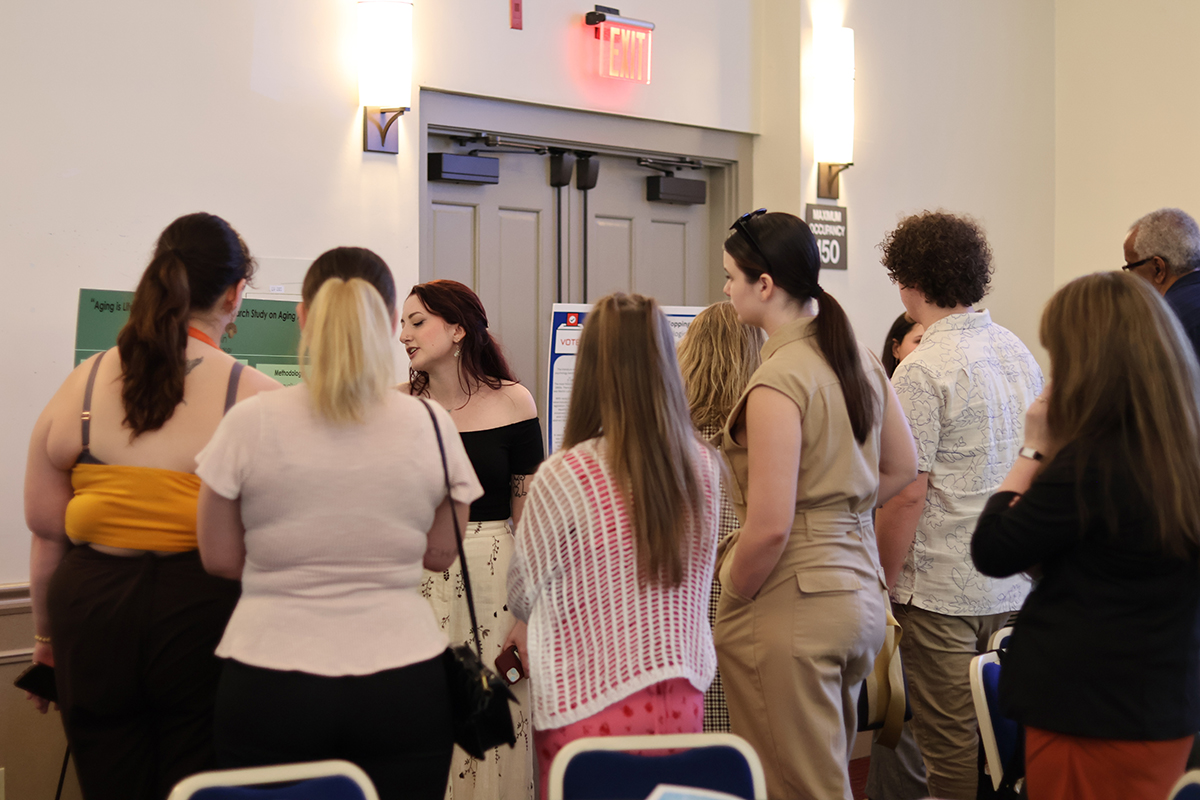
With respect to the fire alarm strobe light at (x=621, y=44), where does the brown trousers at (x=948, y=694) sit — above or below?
below

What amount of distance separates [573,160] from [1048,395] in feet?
8.88

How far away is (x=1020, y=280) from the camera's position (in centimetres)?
518

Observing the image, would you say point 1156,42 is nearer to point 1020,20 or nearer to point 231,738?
point 1020,20

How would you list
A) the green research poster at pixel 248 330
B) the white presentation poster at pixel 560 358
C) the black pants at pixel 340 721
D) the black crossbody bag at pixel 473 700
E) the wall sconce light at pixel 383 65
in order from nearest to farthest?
the black pants at pixel 340 721, the black crossbody bag at pixel 473 700, the green research poster at pixel 248 330, the wall sconce light at pixel 383 65, the white presentation poster at pixel 560 358

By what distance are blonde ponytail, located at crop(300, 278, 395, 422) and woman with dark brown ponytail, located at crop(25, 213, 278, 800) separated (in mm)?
326

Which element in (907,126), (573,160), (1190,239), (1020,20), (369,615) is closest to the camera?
(369,615)

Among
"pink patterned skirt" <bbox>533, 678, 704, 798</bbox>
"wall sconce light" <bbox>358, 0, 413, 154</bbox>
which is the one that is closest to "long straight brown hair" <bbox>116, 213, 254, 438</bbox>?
"pink patterned skirt" <bbox>533, 678, 704, 798</bbox>

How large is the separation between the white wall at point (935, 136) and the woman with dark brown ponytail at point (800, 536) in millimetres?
2446

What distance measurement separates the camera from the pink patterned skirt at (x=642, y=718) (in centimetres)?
162

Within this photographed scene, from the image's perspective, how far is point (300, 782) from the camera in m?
1.38

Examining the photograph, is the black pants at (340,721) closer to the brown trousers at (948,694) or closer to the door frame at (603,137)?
the brown trousers at (948,694)

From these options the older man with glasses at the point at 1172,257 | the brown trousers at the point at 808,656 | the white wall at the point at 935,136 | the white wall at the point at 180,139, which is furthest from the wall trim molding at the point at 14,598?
the older man with glasses at the point at 1172,257

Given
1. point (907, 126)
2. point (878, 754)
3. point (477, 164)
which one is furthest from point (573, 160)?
point (878, 754)

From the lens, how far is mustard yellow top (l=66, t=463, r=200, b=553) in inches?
66.1
